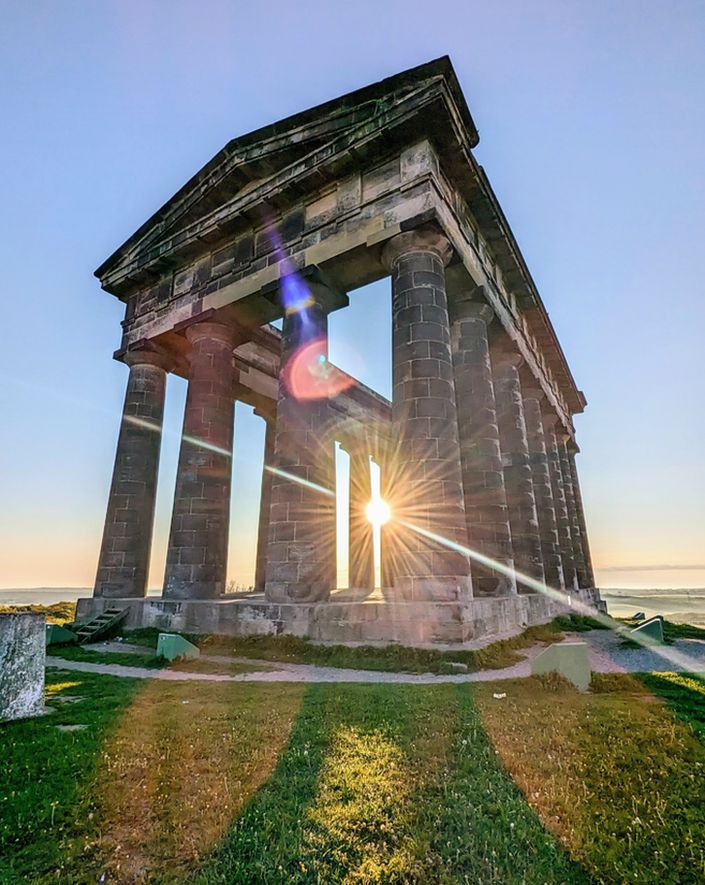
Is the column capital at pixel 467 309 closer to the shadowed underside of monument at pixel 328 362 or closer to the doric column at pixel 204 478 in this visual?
the shadowed underside of monument at pixel 328 362

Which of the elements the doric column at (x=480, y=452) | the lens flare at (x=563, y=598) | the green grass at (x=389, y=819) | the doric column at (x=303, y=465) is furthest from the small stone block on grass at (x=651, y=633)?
the green grass at (x=389, y=819)

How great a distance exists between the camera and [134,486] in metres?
17.4

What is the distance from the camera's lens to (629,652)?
12.3 metres

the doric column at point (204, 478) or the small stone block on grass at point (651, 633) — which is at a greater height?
the doric column at point (204, 478)

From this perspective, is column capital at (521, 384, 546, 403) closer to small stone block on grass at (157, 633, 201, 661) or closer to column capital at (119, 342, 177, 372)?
column capital at (119, 342, 177, 372)

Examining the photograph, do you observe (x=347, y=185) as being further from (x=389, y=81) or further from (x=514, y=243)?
(x=514, y=243)

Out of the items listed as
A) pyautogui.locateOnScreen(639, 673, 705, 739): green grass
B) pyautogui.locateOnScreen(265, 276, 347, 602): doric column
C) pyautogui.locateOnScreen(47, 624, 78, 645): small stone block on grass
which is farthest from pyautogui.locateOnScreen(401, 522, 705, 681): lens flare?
pyautogui.locateOnScreen(47, 624, 78, 645): small stone block on grass

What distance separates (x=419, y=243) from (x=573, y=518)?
861 inches

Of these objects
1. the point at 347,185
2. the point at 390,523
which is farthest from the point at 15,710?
the point at 347,185

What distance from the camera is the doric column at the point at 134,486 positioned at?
1667 centimetres

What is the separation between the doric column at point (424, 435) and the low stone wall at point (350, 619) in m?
0.57

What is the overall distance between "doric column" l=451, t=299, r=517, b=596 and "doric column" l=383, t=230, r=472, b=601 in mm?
3862

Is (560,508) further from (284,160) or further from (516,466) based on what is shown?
(284,160)

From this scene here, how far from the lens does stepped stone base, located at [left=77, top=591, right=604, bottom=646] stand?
983cm
